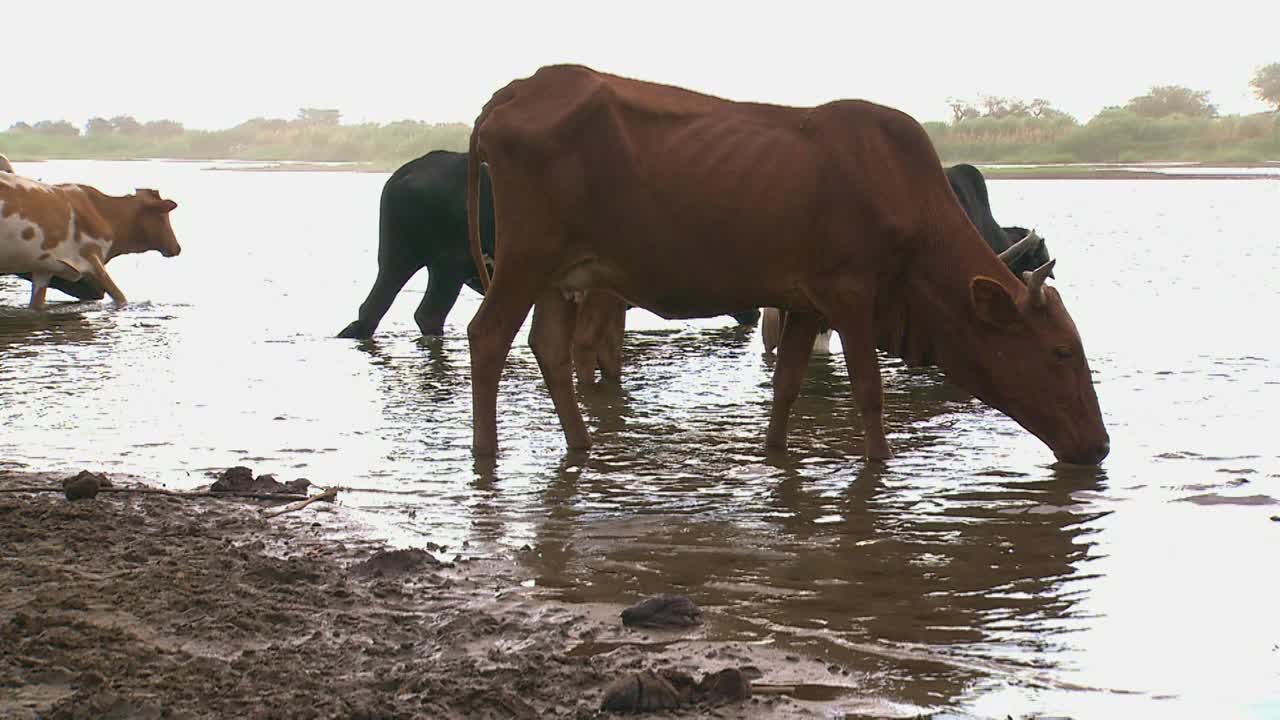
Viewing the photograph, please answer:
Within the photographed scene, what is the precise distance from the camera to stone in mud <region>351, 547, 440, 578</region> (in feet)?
18.4

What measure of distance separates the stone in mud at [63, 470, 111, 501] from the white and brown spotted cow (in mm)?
9076

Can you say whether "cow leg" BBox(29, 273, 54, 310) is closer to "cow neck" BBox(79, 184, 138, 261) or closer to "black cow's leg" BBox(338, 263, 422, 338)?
"cow neck" BBox(79, 184, 138, 261)

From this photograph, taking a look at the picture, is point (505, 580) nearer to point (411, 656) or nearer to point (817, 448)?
point (411, 656)

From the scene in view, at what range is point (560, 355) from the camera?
8172 mm

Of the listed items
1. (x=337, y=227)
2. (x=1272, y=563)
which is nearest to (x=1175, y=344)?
(x=1272, y=563)

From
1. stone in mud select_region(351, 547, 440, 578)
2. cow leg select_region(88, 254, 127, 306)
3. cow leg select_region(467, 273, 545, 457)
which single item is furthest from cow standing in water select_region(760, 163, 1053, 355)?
cow leg select_region(88, 254, 127, 306)

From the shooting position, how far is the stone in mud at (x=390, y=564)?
5594 millimetres

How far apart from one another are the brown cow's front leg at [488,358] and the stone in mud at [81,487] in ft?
6.23

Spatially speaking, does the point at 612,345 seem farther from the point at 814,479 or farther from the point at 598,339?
the point at 814,479

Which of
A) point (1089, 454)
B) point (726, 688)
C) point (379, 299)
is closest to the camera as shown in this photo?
point (726, 688)

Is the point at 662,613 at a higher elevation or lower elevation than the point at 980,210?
lower

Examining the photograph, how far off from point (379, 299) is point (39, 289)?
13.6 ft

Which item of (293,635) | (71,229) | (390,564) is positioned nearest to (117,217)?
(71,229)

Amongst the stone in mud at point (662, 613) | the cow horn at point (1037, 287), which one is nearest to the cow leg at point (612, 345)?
the cow horn at point (1037, 287)
